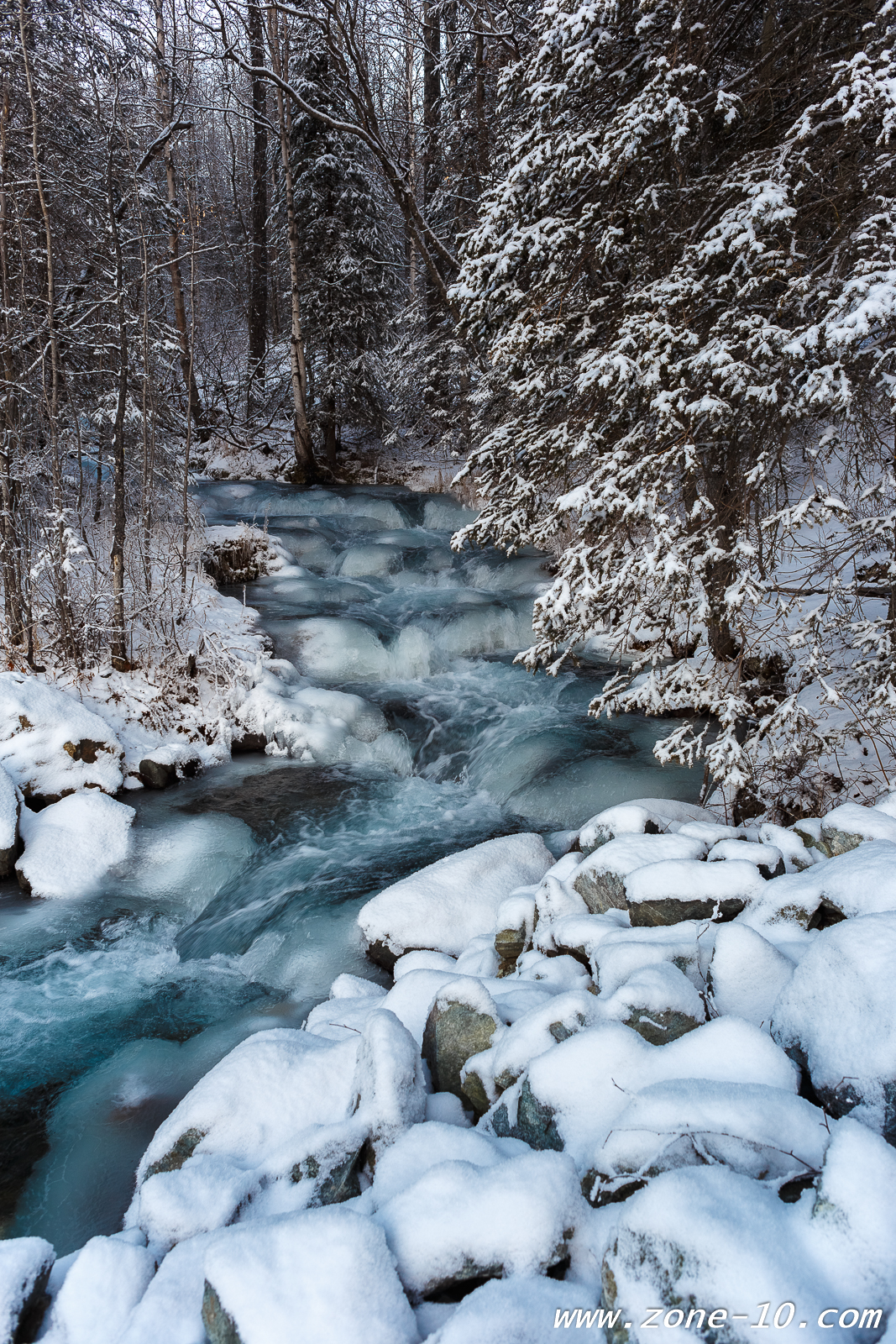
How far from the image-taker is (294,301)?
47.3 ft

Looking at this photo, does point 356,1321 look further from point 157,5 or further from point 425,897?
point 157,5

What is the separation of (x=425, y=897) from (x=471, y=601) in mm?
6492

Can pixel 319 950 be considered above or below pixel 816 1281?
below

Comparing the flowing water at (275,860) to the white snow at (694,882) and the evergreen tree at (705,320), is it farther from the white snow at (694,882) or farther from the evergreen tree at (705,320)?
the white snow at (694,882)

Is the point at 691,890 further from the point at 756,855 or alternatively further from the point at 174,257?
the point at 174,257

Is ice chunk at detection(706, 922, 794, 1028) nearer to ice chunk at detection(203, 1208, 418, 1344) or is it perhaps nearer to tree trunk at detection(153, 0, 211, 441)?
ice chunk at detection(203, 1208, 418, 1344)

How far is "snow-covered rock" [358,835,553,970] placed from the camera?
442 cm

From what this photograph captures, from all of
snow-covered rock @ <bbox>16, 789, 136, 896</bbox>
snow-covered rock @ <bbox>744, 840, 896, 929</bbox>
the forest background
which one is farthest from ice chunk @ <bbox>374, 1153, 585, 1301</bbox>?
snow-covered rock @ <bbox>16, 789, 136, 896</bbox>

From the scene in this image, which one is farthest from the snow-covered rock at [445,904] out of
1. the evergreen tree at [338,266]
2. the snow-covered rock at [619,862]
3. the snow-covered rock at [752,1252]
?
the evergreen tree at [338,266]

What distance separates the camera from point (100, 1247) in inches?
84.3

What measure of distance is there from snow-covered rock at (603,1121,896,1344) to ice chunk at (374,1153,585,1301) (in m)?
0.23

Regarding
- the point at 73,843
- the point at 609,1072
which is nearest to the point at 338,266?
the point at 73,843

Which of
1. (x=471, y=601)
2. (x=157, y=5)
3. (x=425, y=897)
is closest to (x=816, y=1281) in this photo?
(x=425, y=897)

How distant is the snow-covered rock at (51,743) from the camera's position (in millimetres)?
6145
